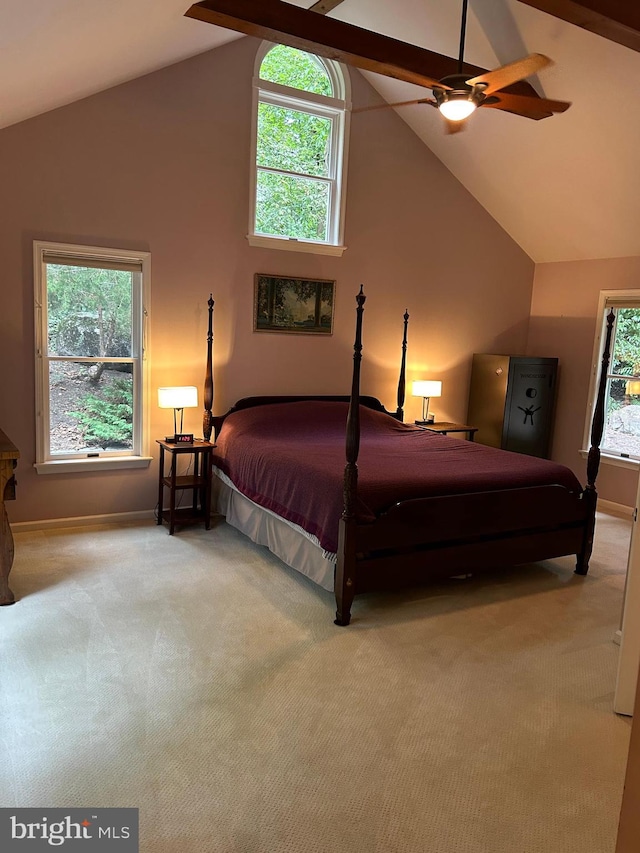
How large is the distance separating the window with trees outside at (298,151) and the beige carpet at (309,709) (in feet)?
9.24

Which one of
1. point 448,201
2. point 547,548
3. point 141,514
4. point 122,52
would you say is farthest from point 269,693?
point 448,201

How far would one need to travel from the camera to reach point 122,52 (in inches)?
137

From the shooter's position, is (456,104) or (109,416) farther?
(109,416)

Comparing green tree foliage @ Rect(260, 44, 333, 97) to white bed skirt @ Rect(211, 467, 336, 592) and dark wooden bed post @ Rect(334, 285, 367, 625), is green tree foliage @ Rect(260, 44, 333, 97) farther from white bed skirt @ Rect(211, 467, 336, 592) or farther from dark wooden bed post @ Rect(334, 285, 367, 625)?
white bed skirt @ Rect(211, 467, 336, 592)

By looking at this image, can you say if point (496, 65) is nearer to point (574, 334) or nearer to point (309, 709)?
point (574, 334)

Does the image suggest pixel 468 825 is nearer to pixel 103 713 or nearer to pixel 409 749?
pixel 409 749

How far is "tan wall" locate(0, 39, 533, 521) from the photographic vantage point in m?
4.15

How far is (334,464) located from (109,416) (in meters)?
1.92

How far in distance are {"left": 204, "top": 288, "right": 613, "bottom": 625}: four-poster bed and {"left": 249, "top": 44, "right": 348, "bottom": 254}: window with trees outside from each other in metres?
1.03

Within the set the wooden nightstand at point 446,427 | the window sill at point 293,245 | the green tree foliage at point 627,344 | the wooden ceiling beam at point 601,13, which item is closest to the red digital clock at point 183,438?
the window sill at point 293,245

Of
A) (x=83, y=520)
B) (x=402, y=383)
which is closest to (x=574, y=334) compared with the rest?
(x=402, y=383)

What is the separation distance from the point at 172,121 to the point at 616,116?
308cm

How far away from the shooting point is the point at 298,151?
5.05 meters

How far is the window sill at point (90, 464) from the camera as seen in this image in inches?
171
